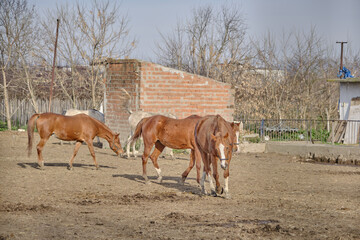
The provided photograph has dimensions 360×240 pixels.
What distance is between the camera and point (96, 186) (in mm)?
12094

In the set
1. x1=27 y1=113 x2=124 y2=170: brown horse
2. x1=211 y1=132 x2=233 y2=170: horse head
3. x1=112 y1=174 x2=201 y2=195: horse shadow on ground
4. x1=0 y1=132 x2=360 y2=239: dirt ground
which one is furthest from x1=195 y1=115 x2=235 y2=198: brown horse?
x1=27 y1=113 x2=124 y2=170: brown horse

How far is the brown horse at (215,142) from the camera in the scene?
9867 mm

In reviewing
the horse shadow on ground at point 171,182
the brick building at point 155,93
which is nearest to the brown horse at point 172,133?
the horse shadow on ground at point 171,182

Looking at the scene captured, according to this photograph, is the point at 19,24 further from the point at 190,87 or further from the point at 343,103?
the point at 343,103

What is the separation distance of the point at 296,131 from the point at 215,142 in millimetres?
15684

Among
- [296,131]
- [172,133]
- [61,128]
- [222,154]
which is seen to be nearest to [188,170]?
[172,133]

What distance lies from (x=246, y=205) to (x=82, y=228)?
3.35m

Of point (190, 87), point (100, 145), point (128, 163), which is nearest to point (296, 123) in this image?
point (190, 87)

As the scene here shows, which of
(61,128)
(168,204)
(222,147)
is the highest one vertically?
(222,147)

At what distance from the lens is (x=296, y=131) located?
25109 millimetres

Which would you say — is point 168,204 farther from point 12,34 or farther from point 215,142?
point 12,34

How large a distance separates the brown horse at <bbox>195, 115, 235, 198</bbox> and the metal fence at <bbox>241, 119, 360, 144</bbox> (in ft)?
42.7

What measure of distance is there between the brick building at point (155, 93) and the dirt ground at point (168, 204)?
446 cm

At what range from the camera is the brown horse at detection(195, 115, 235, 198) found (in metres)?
9.87
